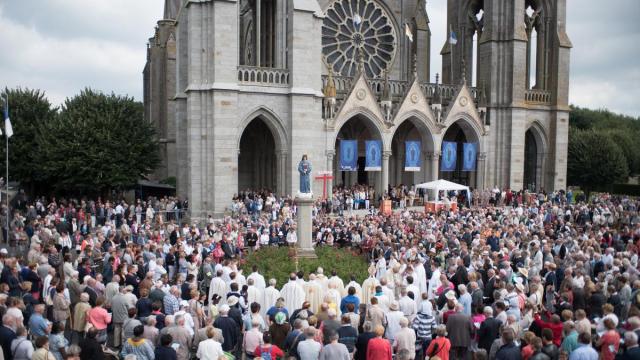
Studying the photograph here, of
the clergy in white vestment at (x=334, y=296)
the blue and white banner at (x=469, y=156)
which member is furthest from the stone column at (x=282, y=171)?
the clergy in white vestment at (x=334, y=296)

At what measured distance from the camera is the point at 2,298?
10.7 meters

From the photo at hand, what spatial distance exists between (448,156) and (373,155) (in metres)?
5.67

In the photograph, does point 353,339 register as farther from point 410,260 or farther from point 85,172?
point 85,172

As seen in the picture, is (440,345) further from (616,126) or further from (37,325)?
(616,126)

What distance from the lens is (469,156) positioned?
36812mm

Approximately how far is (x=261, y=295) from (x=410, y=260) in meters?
5.08

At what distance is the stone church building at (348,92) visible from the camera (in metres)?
28.9

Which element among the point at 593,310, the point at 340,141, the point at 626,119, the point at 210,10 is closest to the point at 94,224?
the point at 210,10

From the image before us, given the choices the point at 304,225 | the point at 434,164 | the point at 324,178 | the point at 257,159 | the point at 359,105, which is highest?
the point at 359,105

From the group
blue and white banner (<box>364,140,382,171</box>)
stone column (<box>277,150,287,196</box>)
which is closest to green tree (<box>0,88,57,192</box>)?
stone column (<box>277,150,287,196</box>)

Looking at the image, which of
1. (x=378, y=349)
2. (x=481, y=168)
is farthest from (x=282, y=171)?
(x=378, y=349)

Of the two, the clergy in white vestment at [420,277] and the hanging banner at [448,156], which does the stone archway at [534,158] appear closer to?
the hanging banner at [448,156]

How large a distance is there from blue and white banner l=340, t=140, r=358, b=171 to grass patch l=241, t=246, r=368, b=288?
508 inches

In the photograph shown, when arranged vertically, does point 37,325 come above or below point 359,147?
below
